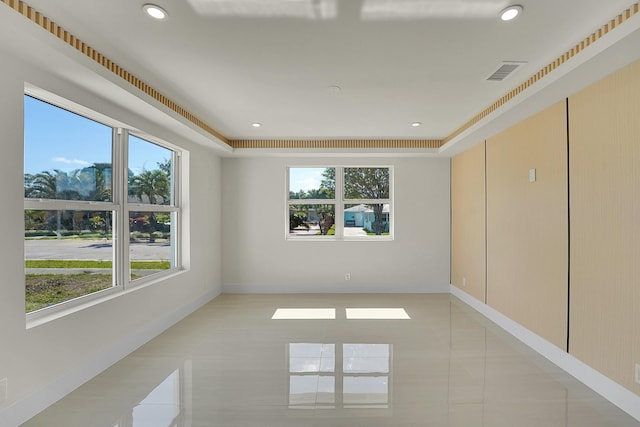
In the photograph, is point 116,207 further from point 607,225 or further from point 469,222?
point 469,222

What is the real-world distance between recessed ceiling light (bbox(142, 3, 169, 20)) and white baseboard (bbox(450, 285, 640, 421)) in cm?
393

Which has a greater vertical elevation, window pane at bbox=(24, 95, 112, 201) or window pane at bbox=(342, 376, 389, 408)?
window pane at bbox=(24, 95, 112, 201)

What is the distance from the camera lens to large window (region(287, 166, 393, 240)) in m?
6.28

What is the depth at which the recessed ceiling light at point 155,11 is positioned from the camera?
80.3 inches

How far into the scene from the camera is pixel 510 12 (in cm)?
210

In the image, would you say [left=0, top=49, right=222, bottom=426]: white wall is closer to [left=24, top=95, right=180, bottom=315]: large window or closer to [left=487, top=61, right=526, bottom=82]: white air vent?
[left=24, top=95, right=180, bottom=315]: large window

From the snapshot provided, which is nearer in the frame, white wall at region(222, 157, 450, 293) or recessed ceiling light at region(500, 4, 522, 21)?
recessed ceiling light at region(500, 4, 522, 21)

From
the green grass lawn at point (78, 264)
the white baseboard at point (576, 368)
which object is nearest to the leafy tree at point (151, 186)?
the green grass lawn at point (78, 264)

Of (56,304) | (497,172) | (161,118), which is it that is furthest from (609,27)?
(56,304)

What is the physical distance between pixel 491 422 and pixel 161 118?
3.97 m

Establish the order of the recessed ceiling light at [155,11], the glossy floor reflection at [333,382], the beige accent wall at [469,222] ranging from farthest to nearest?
the beige accent wall at [469,222] → the glossy floor reflection at [333,382] → the recessed ceiling light at [155,11]

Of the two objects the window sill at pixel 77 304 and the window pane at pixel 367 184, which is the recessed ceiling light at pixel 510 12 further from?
the window pane at pixel 367 184

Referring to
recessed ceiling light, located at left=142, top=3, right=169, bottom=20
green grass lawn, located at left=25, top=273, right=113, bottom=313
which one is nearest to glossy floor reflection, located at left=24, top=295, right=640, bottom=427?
green grass lawn, located at left=25, top=273, right=113, bottom=313

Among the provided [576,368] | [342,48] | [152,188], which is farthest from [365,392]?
[152,188]
